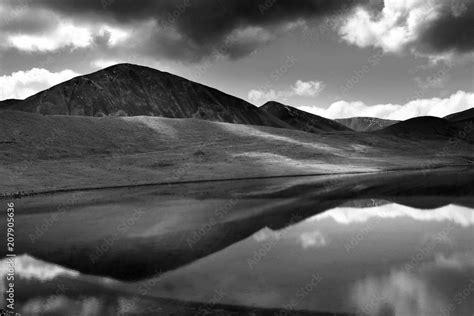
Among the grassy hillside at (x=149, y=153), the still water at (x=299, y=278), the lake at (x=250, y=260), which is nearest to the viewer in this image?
the still water at (x=299, y=278)

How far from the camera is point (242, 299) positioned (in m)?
13.3

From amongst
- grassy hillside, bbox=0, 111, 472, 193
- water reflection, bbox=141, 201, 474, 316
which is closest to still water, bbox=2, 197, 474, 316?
water reflection, bbox=141, 201, 474, 316

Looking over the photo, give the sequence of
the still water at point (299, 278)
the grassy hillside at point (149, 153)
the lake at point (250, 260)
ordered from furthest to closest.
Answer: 1. the grassy hillside at point (149, 153)
2. the lake at point (250, 260)
3. the still water at point (299, 278)

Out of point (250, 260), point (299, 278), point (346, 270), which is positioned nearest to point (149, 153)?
point (250, 260)

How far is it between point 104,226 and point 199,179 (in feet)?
134

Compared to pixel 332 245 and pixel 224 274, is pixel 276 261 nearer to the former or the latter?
pixel 224 274

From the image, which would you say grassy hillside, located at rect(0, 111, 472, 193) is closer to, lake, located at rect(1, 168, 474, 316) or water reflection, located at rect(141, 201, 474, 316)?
lake, located at rect(1, 168, 474, 316)

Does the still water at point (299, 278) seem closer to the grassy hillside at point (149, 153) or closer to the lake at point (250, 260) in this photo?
the lake at point (250, 260)

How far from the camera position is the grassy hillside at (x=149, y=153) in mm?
66062

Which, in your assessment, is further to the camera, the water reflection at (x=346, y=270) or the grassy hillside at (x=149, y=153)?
the grassy hillside at (x=149, y=153)

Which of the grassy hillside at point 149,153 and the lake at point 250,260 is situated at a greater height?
the grassy hillside at point 149,153

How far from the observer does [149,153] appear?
10038 cm

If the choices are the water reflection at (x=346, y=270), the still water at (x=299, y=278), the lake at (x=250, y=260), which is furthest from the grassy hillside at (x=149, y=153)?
the water reflection at (x=346, y=270)

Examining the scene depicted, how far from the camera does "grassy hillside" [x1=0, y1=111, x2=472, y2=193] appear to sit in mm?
66062
